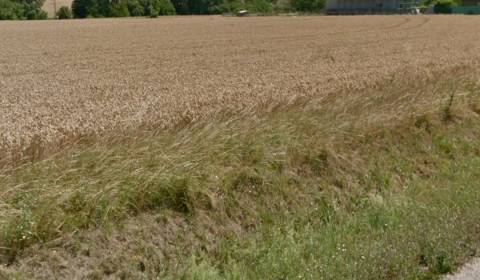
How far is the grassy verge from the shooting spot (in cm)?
352

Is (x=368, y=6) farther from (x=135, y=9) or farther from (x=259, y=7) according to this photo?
(x=135, y=9)

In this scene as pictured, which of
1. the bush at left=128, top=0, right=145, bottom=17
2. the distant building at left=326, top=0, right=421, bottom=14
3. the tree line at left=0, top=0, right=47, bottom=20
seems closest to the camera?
the tree line at left=0, top=0, right=47, bottom=20

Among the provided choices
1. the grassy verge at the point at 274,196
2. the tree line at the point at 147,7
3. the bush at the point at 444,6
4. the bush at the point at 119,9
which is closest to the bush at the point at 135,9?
the tree line at the point at 147,7

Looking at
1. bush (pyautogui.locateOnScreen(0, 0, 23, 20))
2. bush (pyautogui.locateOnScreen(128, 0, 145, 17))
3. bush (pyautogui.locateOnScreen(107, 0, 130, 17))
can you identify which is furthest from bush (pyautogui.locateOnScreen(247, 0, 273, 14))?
bush (pyautogui.locateOnScreen(0, 0, 23, 20))

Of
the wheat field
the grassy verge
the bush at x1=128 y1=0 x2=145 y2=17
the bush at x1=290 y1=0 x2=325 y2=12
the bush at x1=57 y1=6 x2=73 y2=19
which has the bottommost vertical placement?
the grassy verge

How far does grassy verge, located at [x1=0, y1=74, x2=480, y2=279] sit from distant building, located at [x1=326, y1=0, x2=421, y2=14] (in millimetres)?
97609

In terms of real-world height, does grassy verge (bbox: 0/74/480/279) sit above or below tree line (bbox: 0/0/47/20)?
below

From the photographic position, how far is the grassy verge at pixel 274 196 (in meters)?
3.52

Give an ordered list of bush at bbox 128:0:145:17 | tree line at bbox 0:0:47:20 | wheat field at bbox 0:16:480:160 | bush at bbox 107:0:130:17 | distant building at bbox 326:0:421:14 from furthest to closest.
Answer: distant building at bbox 326:0:421:14 → bush at bbox 128:0:145:17 → bush at bbox 107:0:130:17 → tree line at bbox 0:0:47:20 → wheat field at bbox 0:16:480:160

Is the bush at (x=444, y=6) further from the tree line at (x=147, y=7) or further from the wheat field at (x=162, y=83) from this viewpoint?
the wheat field at (x=162, y=83)

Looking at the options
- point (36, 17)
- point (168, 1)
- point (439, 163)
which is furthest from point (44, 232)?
point (168, 1)

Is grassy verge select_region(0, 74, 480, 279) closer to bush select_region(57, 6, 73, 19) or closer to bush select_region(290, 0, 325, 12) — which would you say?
bush select_region(57, 6, 73, 19)

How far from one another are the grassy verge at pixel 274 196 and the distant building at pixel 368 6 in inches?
3843

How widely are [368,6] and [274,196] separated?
4216 inches
